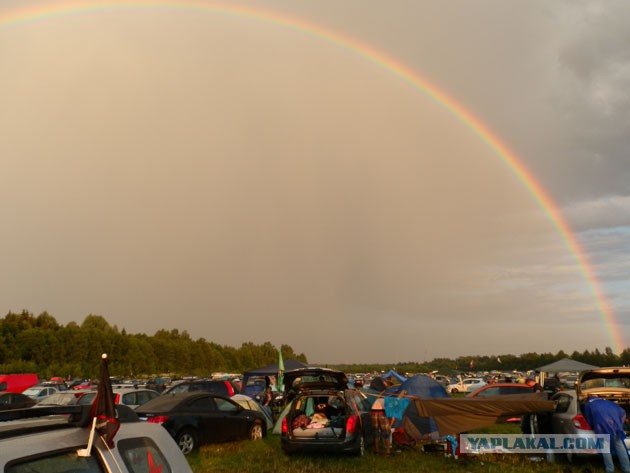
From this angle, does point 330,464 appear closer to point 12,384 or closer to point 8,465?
point 8,465

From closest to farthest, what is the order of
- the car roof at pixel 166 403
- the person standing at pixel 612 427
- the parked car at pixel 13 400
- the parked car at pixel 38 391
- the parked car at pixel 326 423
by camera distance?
the person standing at pixel 612 427, the parked car at pixel 326 423, the car roof at pixel 166 403, the parked car at pixel 13 400, the parked car at pixel 38 391

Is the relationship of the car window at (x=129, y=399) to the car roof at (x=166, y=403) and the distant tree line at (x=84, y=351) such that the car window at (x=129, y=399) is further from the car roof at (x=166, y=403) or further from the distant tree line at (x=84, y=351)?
the distant tree line at (x=84, y=351)

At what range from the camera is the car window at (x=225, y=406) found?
1498 centimetres

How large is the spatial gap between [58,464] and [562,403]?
11.2 meters

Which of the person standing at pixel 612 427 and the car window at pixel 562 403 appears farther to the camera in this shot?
the car window at pixel 562 403

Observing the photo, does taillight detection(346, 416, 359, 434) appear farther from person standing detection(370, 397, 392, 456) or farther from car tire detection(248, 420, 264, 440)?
car tire detection(248, 420, 264, 440)

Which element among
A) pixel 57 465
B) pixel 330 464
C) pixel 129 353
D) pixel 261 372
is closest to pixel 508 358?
pixel 129 353

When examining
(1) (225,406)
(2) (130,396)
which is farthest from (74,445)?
(2) (130,396)

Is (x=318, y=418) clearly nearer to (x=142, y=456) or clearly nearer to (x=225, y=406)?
(x=225, y=406)

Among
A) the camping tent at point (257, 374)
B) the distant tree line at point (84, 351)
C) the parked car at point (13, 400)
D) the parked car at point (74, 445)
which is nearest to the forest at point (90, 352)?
the distant tree line at point (84, 351)

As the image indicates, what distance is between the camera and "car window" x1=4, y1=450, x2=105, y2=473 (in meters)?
2.46

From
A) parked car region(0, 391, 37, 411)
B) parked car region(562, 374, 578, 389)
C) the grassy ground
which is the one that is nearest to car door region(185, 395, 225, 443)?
the grassy ground

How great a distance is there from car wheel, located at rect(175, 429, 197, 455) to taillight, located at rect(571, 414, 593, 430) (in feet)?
28.7

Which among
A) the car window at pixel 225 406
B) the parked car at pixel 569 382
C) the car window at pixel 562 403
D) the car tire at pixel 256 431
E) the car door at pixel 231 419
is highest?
the parked car at pixel 569 382
